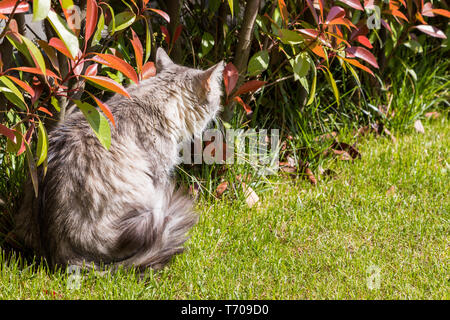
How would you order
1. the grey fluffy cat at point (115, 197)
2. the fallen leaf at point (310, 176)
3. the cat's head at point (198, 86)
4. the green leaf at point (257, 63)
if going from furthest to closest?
1. the fallen leaf at point (310, 176)
2. the green leaf at point (257, 63)
3. the cat's head at point (198, 86)
4. the grey fluffy cat at point (115, 197)

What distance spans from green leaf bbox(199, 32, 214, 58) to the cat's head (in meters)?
0.38

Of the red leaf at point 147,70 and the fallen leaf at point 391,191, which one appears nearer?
the red leaf at point 147,70

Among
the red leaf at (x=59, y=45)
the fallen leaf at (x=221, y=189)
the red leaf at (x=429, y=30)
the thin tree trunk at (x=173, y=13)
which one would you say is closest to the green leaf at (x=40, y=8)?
the red leaf at (x=59, y=45)

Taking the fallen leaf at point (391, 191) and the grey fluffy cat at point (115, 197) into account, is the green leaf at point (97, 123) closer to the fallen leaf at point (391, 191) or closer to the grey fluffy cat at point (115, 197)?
the grey fluffy cat at point (115, 197)

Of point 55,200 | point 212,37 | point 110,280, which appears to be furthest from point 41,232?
point 212,37

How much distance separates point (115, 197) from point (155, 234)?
0.81ft

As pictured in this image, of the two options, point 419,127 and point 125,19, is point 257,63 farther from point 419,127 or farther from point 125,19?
point 419,127

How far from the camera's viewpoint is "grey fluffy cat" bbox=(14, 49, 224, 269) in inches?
89.7

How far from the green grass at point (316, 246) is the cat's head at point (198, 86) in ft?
1.91

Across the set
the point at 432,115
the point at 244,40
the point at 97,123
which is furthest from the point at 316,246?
the point at 432,115

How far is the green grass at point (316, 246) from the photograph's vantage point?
2.31m

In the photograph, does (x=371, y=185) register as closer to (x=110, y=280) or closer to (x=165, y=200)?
(x=165, y=200)

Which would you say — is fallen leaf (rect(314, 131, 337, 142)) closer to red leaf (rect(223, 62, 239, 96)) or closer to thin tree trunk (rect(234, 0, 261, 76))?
thin tree trunk (rect(234, 0, 261, 76))

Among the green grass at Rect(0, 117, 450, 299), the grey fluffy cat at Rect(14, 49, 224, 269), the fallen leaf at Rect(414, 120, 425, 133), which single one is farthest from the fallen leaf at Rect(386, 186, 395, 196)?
the grey fluffy cat at Rect(14, 49, 224, 269)
